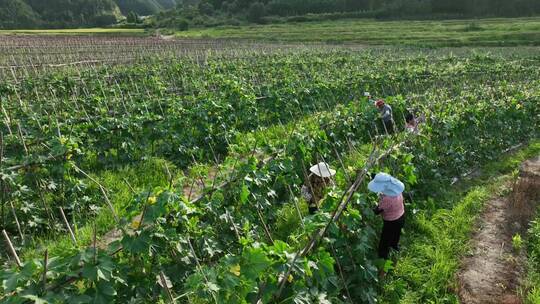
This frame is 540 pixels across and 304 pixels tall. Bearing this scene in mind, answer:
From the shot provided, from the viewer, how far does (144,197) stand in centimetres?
441

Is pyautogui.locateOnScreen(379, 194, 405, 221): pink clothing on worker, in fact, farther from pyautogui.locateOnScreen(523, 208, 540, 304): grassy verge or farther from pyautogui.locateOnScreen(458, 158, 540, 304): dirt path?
pyautogui.locateOnScreen(523, 208, 540, 304): grassy verge

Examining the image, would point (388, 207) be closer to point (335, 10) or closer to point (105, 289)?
point (105, 289)

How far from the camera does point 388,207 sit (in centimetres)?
566

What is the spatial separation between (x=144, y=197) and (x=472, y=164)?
857 centimetres

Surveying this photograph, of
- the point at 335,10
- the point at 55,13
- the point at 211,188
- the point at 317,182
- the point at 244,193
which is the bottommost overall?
the point at 317,182

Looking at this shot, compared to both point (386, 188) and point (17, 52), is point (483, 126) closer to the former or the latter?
point (386, 188)

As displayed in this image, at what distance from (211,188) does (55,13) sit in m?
119

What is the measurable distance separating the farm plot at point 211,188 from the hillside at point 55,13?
95.8m

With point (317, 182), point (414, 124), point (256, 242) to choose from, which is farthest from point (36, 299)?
point (414, 124)

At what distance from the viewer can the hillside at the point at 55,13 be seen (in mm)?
94812

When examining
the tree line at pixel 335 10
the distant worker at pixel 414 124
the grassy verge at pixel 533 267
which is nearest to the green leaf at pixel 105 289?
the grassy verge at pixel 533 267

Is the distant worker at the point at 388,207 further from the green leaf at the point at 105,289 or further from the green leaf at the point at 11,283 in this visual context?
the green leaf at the point at 11,283

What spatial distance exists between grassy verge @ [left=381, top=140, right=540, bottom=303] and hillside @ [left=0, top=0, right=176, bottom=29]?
341 ft

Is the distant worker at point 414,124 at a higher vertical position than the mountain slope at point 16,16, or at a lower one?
lower
